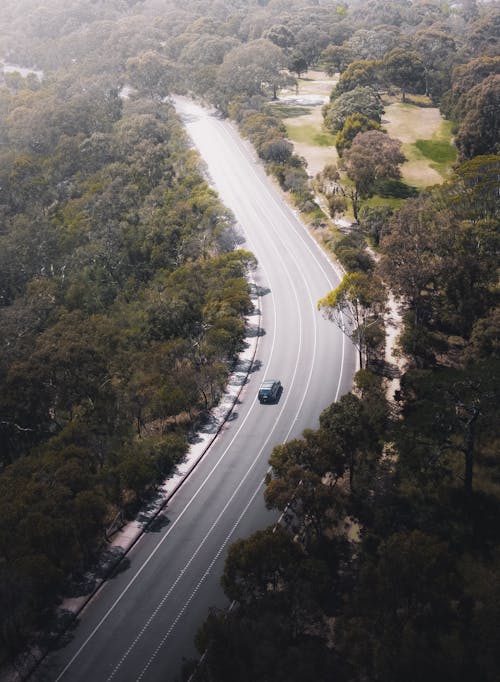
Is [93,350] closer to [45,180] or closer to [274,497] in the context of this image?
[274,497]

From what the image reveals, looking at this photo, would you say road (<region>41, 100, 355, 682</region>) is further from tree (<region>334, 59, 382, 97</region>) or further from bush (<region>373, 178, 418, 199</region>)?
tree (<region>334, 59, 382, 97</region>)

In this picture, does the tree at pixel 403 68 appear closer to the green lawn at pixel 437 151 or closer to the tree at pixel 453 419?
the green lawn at pixel 437 151

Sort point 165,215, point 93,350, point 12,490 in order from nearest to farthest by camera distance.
Answer: point 12,490 → point 93,350 → point 165,215

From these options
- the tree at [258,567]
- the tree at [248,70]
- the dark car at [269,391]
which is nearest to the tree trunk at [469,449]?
the tree at [258,567]

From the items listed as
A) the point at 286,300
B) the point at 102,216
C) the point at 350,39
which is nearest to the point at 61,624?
the point at 286,300

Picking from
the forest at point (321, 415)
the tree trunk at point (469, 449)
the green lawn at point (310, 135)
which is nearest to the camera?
the forest at point (321, 415)
